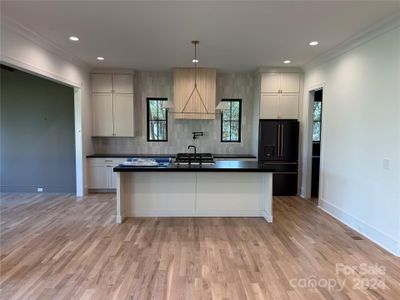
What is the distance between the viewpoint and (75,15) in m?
3.24

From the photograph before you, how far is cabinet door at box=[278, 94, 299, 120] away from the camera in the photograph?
6.03m

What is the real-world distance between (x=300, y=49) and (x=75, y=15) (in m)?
3.61

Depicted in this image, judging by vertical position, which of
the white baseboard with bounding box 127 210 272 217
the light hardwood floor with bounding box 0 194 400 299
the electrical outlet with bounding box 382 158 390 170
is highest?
the electrical outlet with bounding box 382 158 390 170

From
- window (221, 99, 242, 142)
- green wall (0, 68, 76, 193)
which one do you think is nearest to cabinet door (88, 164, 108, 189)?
green wall (0, 68, 76, 193)

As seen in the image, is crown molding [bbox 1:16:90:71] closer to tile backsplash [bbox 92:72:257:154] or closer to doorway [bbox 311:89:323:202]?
tile backsplash [bbox 92:72:257:154]

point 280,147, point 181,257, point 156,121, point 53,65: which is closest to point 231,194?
point 181,257

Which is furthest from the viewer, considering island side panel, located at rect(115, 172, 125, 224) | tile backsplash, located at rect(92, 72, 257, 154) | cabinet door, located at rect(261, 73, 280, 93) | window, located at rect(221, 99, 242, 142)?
window, located at rect(221, 99, 242, 142)

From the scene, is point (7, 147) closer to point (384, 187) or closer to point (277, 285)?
point (277, 285)

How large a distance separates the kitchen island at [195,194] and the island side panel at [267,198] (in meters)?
0.02

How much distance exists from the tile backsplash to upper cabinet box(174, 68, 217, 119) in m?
0.45

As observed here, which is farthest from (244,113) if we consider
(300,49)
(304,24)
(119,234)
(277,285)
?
(277,285)

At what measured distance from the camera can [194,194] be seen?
14.5 feet

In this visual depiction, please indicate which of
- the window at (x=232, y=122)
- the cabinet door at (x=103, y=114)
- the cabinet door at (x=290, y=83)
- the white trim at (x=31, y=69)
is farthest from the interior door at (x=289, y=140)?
the white trim at (x=31, y=69)

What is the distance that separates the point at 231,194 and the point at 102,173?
10.7 ft
